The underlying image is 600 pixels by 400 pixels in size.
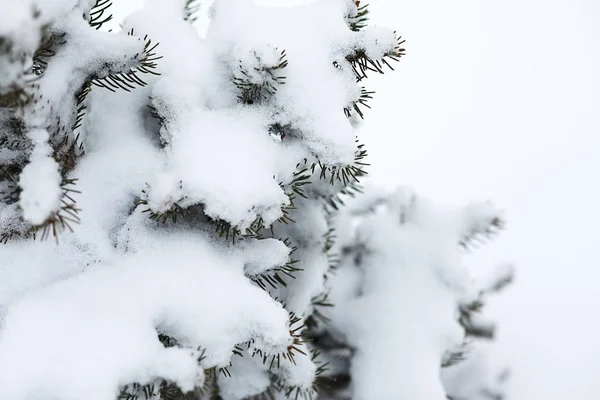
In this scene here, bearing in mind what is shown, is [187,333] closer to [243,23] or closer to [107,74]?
[107,74]

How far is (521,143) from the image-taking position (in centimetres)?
659

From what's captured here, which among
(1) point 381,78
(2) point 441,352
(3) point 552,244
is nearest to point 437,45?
(1) point 381,78

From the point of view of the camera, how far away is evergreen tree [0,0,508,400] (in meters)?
1.13

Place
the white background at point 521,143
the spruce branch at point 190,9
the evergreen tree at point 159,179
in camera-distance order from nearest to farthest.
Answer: the evergreen tree at point 159,179 → the spruce branch at point 190,9 → the white background at point 521,143

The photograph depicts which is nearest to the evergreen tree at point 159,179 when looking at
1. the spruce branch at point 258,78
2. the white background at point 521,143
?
the spruce branch at point 258,78

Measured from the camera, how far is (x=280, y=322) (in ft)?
4.15

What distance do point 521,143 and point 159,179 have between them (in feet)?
21.0

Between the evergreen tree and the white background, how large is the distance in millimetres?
2700

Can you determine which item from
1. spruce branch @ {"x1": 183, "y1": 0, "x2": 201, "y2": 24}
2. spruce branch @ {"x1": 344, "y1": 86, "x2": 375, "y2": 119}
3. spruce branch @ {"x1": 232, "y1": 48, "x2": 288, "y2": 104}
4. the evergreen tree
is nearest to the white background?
spruce branch @ {"x1": 344, "y1": 86, "x2": 375, "y2": 119}

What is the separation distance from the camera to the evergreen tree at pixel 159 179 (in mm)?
1132

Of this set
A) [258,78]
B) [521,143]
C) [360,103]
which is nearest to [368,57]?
[360,103]

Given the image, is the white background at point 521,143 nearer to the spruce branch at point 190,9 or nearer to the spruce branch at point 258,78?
the spruce branch at point 258,78

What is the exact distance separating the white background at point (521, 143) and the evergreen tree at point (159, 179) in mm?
2700

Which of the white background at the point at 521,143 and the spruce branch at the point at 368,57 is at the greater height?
the white background at the point at 521,143
